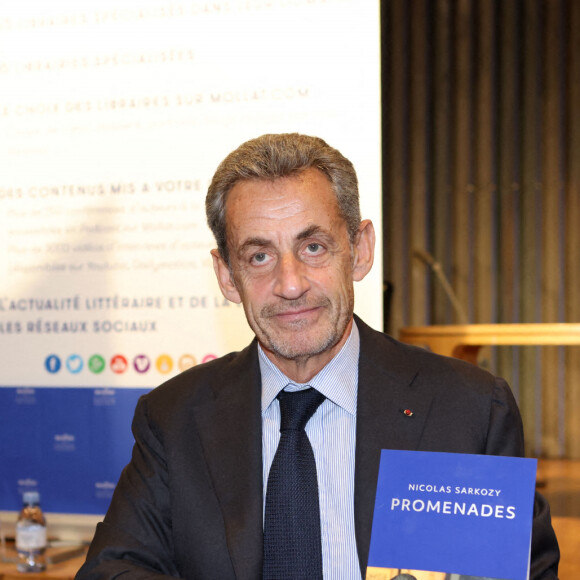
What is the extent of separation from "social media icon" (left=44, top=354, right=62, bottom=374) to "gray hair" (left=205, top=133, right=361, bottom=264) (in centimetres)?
135

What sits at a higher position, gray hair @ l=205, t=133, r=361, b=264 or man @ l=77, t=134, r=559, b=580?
gray hair @ l=205, t=133, r=361, b=264

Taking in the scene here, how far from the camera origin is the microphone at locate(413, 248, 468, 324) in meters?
6.32

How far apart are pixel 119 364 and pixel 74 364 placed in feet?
0.55

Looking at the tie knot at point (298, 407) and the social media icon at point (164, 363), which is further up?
the tie knot at point (298, 407)

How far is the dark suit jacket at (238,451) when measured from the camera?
146 centimetres

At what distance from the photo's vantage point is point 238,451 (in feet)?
5.02

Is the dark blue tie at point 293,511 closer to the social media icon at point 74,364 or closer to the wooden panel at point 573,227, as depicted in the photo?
A: the social media icon at point 74,364

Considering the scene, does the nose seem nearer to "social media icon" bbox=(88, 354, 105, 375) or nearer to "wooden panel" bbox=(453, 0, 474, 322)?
"social media icon" bbox=(88, 354, 105, 375)

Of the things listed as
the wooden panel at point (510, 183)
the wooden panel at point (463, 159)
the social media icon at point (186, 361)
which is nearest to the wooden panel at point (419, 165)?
the wooden panel at point (463, 159)

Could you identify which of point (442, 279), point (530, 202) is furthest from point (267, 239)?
point (530, 202)

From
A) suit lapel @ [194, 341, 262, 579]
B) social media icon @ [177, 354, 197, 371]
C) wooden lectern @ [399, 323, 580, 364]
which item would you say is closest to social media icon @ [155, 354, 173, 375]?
social media icon @ [177, 354, 197, 371]

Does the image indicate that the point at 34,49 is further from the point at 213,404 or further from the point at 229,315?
the point at 213,404

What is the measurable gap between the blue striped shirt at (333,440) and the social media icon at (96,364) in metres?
1.20

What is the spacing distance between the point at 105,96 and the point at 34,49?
314mm
